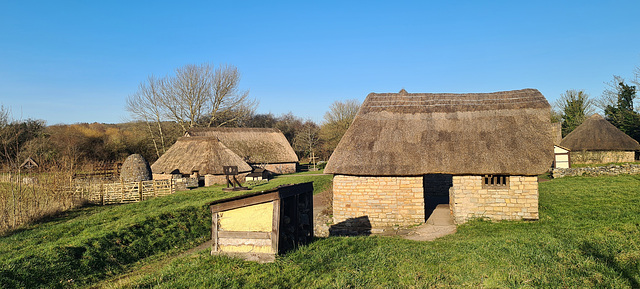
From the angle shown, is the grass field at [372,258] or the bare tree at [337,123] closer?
the grass field at [372,258]

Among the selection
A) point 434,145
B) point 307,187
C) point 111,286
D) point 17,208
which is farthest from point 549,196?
point 17,208

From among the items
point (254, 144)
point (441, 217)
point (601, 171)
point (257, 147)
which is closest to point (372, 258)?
point (441, 217)

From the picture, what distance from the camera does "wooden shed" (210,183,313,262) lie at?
801 cm

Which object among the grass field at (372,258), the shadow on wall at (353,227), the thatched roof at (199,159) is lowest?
the shadow on wall at (353,227)

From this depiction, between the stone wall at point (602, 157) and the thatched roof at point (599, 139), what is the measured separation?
0.45m

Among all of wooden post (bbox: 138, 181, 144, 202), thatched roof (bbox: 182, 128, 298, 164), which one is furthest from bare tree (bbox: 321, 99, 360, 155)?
wooden post (bbox: 138, 181, 144, 202)

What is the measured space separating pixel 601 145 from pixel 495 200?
25.0 m

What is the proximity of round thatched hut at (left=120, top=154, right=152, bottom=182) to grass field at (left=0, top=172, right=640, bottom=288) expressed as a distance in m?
14.2

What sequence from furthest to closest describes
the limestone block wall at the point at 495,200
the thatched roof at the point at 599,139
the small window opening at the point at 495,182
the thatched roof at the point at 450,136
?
the thatched roof at the point at 599,139
the thatched roof at the point at 450,136
the small window opening at the point at 495,182
the limestone block wall at the point at 495,200

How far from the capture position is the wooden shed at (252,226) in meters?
8.01

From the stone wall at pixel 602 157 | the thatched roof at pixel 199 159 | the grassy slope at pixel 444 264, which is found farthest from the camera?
the stone wall at pixel 602 157

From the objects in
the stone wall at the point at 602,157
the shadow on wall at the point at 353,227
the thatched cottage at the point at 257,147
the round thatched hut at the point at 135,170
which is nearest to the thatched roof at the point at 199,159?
the round thatched hut at the point at 135,170

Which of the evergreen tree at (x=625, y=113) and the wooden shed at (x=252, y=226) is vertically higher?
the evergreen tree at (x=625, y=113)

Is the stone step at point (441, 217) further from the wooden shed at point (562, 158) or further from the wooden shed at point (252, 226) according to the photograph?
the wooden shed at point (562, 158)
